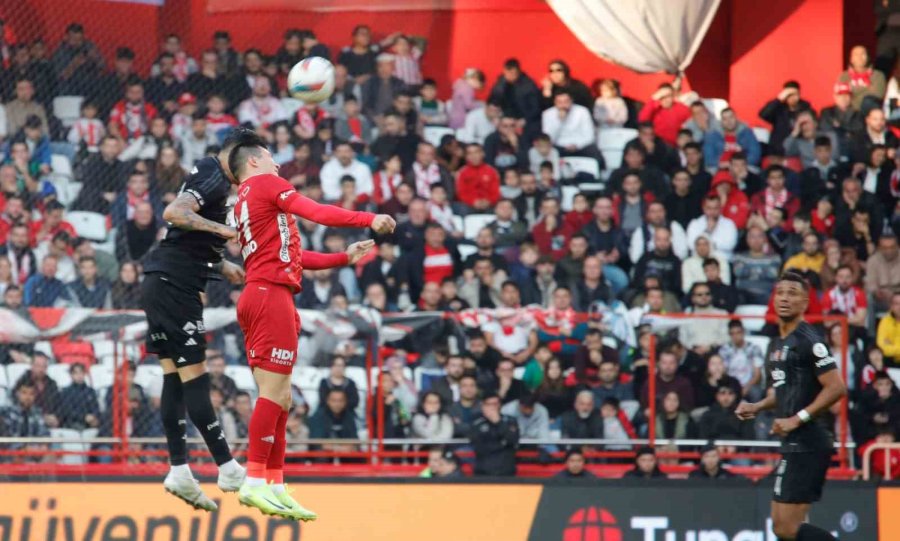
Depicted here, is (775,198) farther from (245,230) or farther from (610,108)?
(245,230)

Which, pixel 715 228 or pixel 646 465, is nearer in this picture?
pixel 646 465

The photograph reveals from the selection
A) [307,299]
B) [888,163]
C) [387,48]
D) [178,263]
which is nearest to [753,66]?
[888,163]

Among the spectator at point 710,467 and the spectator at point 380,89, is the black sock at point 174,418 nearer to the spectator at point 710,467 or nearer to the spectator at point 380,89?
the spectator at point 710,467

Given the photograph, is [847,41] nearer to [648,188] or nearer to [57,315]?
[648,188]

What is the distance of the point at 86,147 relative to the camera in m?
14.6

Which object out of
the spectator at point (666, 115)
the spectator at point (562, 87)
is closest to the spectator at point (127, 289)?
the spectator at point (562, 87)

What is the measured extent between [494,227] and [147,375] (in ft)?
14.3

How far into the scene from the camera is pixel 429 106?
1745 centimetres

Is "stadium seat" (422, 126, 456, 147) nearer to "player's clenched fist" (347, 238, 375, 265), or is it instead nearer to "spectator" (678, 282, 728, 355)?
"spectator" (678, 282, 728, 355)

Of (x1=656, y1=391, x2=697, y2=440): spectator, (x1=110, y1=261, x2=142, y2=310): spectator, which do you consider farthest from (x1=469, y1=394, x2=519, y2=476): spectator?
(x1=110, y1=261, x2=142, y2=310): spectator

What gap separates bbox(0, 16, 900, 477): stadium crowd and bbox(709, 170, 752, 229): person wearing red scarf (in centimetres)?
2

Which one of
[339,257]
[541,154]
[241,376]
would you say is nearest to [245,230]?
[339,257]

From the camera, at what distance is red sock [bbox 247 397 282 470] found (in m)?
8.73

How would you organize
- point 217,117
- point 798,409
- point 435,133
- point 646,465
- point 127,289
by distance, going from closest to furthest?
1. point 798,409
2. point 646,465
3. point 127,289
4. point 217,117
5. point 435,133
